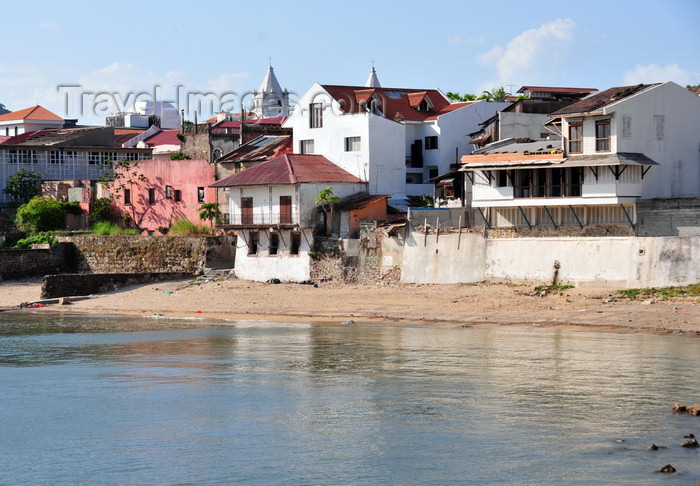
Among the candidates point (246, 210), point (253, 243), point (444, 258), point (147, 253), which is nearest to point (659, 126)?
point (444, 258)

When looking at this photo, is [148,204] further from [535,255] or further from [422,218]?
[535,255]

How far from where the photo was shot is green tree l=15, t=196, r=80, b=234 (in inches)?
2354

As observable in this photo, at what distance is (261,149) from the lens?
5700cm

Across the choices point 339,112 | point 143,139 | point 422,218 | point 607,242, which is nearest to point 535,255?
point 607,242

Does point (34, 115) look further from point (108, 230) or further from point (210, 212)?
point (210, 212)

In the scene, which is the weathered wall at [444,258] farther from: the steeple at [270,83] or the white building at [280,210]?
the steeple at [270,83]

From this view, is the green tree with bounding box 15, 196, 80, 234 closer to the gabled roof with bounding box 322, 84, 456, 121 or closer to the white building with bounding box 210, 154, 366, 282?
the white building with bounding box 210, 154, 366, 282

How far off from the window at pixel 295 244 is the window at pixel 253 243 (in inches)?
93.9

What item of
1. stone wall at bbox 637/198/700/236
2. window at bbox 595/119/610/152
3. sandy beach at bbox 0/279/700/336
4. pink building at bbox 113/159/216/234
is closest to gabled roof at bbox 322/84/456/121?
pink building at bbox 113/159/216/234

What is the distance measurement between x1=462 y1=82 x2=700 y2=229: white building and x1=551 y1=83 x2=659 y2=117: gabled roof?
0.22 feet

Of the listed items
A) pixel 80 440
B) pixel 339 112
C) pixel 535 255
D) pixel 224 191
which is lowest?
pixel 80 440

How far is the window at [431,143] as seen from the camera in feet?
179

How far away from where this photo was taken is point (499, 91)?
2501 inches

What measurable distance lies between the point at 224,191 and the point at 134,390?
32.0 meters
